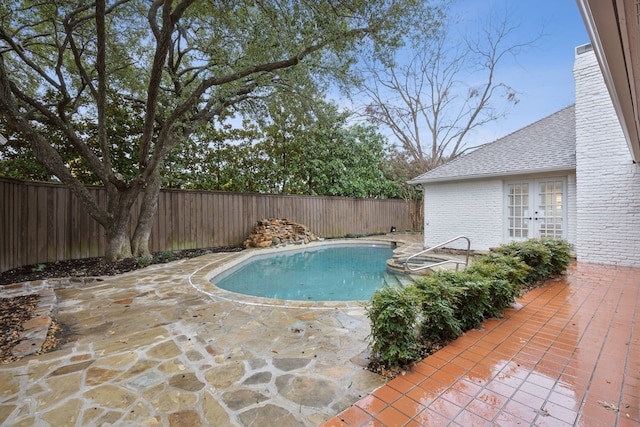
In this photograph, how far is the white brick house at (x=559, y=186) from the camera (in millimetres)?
5656

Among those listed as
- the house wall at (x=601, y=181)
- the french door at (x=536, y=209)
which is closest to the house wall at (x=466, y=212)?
the french door at (x=536, y=209)

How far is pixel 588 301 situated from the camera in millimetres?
3611

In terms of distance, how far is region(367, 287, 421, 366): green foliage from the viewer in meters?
2.14

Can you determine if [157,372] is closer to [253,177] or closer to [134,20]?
[134,20]

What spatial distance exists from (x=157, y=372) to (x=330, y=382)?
129 cm

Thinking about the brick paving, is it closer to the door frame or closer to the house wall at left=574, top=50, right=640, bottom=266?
the house wall at left=574, top=50, right=640, bottom=266

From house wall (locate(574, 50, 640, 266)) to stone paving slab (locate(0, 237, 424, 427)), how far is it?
231 inches

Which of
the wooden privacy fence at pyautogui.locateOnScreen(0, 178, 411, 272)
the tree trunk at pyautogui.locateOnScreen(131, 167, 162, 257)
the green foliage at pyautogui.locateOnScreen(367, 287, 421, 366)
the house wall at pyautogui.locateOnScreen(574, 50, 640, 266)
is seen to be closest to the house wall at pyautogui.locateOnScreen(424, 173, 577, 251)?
the house wall at pyautogui.locateOnScreen(574, 50, 640, 266)

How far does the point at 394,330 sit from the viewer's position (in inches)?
86.4

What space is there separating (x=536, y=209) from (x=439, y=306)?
643 cm

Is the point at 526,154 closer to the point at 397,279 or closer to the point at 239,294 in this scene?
the point at 397,279

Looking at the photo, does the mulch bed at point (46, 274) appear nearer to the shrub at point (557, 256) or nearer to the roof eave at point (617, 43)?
the roof eave at point (617, 43)

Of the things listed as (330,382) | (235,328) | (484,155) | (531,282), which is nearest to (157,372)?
A: (235,328)

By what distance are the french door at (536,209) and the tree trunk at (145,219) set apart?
907 centimetres
